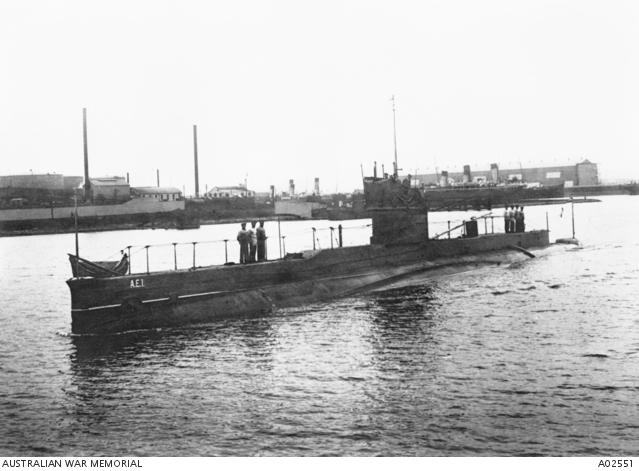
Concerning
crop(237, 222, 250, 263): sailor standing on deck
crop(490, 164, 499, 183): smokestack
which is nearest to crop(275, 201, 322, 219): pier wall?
crop(490, 164, 499, 183): smokestack

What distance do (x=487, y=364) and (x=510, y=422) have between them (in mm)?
3886

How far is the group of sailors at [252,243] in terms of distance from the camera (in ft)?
77.8

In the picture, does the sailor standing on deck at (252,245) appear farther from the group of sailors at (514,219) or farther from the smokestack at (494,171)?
the smokestack at (494,171)

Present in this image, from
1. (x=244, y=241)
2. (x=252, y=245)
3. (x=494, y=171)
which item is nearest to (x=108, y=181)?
(x=494, y=171)

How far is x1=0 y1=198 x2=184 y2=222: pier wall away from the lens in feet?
254

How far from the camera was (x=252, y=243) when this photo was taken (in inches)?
947

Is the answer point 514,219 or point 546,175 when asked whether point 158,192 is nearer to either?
point 546,175

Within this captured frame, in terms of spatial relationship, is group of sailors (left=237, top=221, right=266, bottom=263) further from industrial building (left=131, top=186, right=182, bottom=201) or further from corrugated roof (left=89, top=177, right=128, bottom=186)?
industrial building (left=131, top=186, right=182, bottom=201)

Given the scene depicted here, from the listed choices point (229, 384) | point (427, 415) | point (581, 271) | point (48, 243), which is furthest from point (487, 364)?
point (48, 243)

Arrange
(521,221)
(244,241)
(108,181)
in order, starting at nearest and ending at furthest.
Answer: (244,241) < (521,221) < (108,181)

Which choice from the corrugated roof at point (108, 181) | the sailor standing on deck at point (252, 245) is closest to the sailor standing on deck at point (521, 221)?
the sailor standing on deck at point (252, 245)

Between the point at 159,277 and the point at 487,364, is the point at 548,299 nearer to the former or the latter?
the point at 487,364

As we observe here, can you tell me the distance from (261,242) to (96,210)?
210ft

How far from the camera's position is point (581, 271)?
33000 mm
